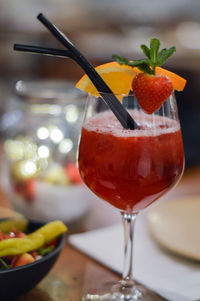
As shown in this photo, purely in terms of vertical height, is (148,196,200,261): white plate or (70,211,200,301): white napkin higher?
(148,196,200,261): white plate

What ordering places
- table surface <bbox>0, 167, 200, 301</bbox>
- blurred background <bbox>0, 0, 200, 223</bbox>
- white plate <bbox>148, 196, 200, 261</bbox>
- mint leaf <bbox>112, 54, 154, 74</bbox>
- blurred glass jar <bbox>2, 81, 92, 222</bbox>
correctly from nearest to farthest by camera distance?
mint leaf <bbox>112, 54, 154, 74</bbox> → table surface <bbox>0, 167, 200, 301</bbox> → white plate <bbox>148, 196, 200, 261</bbox> → blurred glass jar <bbox>2, 81, 92, 222</bbox> → blurred background <bbox>0, 0, 200, 223</bbox>

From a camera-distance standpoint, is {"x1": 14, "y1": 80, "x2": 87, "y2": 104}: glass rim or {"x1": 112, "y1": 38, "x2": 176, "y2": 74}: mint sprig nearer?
{"x1": 112, "y1": 38, "x2": 176, "y2": 74}: mint sprig

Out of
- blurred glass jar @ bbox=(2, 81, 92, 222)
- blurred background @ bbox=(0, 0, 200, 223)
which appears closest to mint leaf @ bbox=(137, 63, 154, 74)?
blurred glass jar @ bbox=(2, 81, 92, 222)

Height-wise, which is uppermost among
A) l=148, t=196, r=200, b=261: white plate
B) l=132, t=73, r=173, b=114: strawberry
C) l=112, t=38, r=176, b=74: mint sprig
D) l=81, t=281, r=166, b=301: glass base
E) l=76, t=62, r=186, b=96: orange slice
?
l=112, t=38, r=176, b=74: mint sprig

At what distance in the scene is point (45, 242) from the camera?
0.97 meters

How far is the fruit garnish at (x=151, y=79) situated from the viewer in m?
0.85

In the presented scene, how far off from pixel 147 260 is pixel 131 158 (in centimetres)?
Result: 35

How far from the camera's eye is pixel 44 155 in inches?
57.1

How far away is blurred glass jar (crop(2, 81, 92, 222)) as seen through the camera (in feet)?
4.51

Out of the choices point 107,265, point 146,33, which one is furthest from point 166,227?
point 146,33

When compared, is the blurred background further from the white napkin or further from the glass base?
the glass base

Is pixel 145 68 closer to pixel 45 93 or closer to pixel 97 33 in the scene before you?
pixel 45 93

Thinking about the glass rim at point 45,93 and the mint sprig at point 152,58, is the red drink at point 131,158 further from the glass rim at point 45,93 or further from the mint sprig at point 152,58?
the glass rim at point 45,93

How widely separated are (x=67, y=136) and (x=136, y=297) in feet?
2.23
